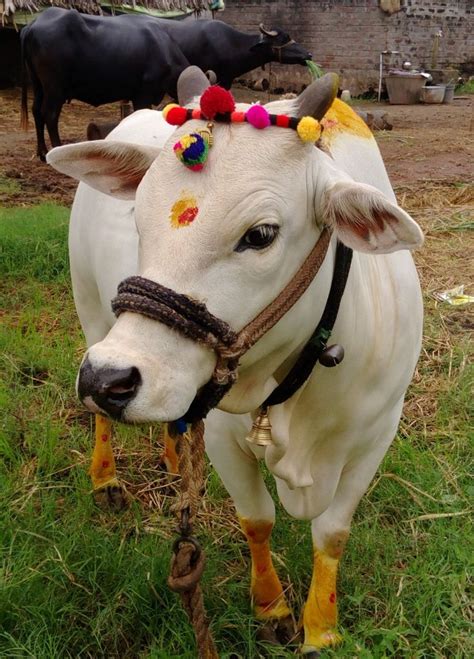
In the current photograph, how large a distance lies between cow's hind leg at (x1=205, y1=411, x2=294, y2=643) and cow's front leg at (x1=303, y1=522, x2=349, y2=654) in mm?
122

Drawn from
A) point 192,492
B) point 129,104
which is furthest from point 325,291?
point 129,104

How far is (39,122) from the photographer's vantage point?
7.89 metres

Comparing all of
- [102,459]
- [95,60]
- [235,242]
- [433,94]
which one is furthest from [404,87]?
[235,242]

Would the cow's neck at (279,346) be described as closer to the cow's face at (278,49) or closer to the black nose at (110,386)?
the black nose at (110,386)

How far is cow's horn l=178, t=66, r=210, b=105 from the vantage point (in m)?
1.64

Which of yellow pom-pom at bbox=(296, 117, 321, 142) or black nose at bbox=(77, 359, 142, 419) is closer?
black nose at bbox=(77, 359, 142, 419)

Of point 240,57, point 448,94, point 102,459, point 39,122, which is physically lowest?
point 448,94

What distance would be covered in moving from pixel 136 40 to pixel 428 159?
11.7 feet

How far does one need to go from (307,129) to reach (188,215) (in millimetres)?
299

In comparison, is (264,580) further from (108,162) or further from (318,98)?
(318,98)

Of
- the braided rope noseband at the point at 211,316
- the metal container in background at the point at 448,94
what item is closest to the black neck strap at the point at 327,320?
the braided rope noseband at the point at 211,316

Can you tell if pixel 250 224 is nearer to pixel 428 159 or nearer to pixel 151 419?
pixel 151 419

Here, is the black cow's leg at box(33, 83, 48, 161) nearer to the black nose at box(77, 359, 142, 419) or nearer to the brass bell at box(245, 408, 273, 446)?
the brass bell at box(245, 408, 273, 446)

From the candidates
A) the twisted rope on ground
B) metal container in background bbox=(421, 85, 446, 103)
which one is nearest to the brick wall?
metal container in background bbox=(421, 85, 446, 103)
